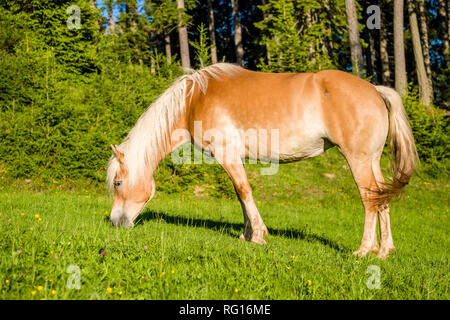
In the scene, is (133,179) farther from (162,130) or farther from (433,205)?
→ (433,205)

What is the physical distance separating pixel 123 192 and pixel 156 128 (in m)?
1.17

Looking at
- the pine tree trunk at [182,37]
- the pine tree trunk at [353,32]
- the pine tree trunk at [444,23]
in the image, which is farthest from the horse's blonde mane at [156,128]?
the pine tree trunk at [444,23]

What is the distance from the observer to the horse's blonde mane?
5.63 m

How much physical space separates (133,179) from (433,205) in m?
10.2

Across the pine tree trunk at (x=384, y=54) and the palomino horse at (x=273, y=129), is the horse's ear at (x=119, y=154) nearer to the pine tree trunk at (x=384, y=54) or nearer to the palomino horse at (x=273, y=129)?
the palomino horse at (x=273, y=129)

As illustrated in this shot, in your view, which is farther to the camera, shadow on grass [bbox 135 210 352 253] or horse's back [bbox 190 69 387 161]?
shadow on grass [bbox 135 210 352 253]

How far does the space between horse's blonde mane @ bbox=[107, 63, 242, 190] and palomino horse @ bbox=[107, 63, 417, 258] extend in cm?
2

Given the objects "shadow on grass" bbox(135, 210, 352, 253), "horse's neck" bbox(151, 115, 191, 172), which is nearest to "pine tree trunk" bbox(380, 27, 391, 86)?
"shadow on grass" bbox(135, 210, 352, 253)

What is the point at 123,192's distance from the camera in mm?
5652

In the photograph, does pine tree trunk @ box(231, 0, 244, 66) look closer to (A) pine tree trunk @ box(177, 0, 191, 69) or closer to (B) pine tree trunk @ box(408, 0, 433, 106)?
(A) pine tree trunk @ box(177, 0, 191, 69)

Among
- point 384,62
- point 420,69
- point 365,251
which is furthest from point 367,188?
point 384,62

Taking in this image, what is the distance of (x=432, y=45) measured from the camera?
3150 cm

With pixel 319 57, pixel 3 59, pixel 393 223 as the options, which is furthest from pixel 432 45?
pixel 3 59

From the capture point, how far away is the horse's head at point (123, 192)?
561 cm
